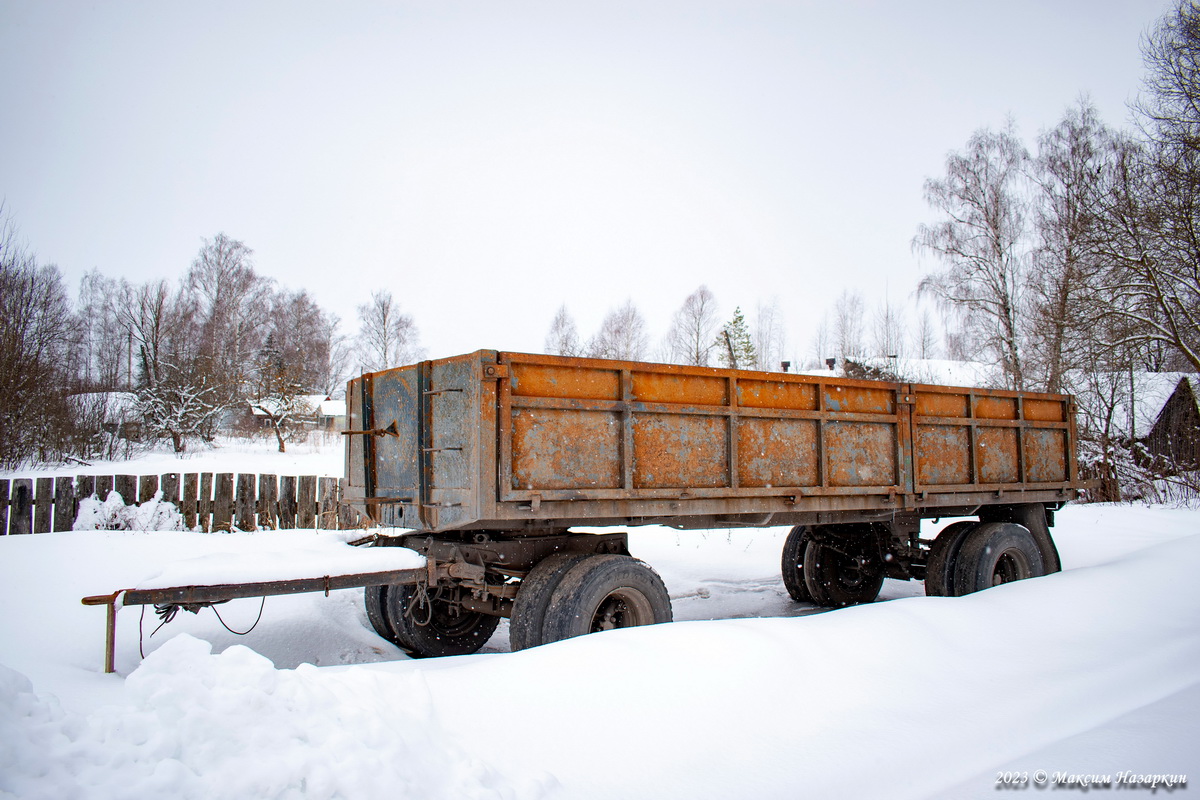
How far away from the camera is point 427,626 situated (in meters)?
5.84

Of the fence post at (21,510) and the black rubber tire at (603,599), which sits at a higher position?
the fence post at (21,510)

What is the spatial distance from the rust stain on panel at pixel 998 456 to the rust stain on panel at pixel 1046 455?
28 centimetres

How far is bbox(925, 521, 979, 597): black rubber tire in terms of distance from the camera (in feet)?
24.0

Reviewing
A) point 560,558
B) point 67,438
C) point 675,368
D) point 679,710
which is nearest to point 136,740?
point 679,710

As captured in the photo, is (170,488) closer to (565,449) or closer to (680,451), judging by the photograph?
(565,449)

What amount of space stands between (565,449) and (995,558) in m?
5.18

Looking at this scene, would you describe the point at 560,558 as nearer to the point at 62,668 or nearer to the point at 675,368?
the point at 675,368

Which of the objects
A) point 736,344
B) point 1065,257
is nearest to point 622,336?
point 736,344

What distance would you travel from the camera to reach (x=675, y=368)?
5.32 metres

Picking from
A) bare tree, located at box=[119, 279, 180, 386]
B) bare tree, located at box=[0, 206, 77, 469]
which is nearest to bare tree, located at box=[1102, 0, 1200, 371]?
bare tree, located at box=[0, 206, 77, 469]

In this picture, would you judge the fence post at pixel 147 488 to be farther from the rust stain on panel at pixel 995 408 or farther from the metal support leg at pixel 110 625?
the rust stain on panel at pixel 995 408

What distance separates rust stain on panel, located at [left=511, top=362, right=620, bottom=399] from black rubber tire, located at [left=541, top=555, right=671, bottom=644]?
1.17 meters

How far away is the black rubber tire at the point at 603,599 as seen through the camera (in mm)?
4676

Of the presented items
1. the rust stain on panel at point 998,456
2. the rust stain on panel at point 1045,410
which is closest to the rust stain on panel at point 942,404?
the rust stain on panel at point 998,456
